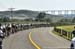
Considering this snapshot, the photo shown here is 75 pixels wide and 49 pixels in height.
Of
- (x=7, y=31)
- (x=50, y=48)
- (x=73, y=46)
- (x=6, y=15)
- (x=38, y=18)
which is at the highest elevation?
(x=73, y=46)

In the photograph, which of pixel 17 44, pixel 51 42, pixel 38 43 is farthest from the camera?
pixel 51 42

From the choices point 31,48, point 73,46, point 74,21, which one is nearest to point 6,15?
point 74,21

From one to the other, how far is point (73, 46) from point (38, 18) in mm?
162700

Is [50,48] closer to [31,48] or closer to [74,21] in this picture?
[31,48]

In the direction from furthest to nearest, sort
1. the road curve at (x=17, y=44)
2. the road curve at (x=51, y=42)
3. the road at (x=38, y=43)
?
the road curve at (x=51, y=42) < the road at (x=38, y=43) < the road curve at (x=17, y=44)

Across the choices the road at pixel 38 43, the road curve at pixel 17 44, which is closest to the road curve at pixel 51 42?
the road at pixel 38 43

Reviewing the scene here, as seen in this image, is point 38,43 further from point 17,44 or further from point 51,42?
point 17,44

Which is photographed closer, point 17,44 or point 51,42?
point 17,44

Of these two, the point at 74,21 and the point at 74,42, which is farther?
the point at 74,21

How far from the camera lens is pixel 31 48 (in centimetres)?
2756

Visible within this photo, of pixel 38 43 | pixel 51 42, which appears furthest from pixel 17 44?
pixel 51 42

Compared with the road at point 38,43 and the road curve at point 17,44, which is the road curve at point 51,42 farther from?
Answer: the road curve at point 17,44

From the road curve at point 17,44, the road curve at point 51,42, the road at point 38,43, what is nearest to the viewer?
the road curve at point 17,44

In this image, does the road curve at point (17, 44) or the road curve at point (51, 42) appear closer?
the road curve at point (17, 44)
